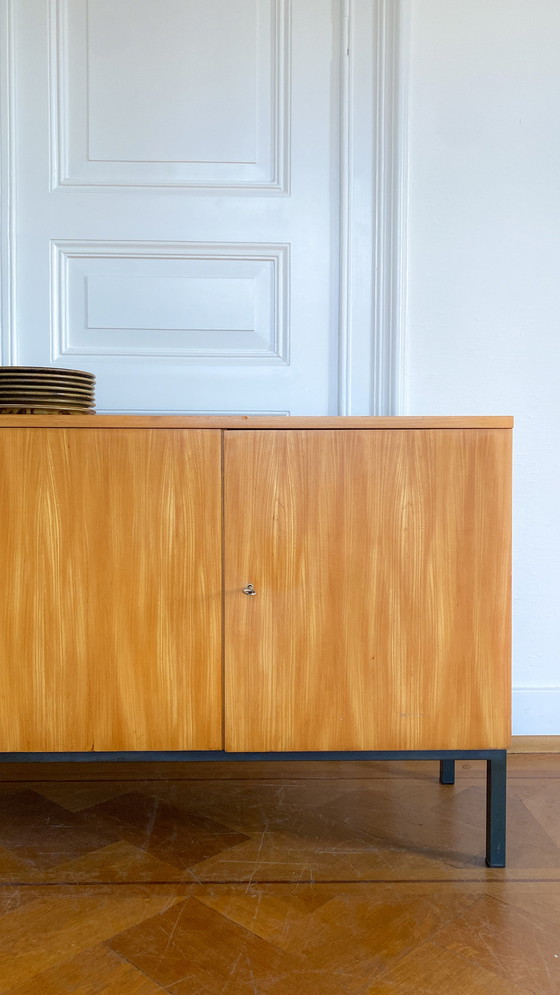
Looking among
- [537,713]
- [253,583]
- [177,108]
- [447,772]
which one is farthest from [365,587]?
[177,108]

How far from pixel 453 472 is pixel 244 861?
2.38 ft

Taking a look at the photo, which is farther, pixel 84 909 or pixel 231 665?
pixel 231 665

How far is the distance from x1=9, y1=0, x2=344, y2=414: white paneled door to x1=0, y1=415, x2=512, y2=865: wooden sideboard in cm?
58

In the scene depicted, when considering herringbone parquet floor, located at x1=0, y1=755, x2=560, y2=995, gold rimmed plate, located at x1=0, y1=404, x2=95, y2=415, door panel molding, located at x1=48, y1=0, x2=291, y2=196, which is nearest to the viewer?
herringbone parquet floor, located at x1=0, y1=755, x2=560, y2=995

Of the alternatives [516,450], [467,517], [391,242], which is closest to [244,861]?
[467,517]

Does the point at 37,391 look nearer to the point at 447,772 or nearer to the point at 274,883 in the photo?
the point at 274,883

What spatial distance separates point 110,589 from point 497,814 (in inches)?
28.8

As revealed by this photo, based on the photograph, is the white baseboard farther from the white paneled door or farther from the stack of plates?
the stack of plates

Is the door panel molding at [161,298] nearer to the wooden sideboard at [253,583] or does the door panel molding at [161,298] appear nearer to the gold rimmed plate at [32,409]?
the gold rimmed plate at [32,409]

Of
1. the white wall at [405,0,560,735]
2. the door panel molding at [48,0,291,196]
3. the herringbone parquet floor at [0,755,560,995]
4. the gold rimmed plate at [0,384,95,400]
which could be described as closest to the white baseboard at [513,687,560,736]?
the white wall at [405,0,560,735]

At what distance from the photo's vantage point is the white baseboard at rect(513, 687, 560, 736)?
68.8 inches

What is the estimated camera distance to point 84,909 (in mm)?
1067

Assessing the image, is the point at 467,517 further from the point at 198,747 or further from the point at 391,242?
the point at 391,242

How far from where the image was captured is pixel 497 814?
47.1 inches
